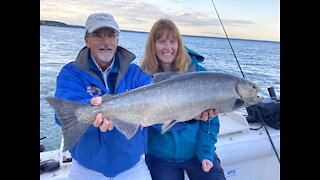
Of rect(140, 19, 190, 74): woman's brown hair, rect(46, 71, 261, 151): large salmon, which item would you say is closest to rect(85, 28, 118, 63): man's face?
rect(46, 71, 261, 151): large salmon

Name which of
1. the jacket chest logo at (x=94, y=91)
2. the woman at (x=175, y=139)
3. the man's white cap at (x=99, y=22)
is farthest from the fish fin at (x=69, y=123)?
the woman at (x=175, y=139)

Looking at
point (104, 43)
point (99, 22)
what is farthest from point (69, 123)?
point (99, 22)

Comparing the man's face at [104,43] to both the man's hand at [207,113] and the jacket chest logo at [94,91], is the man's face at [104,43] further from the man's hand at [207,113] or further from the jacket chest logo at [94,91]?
the man's hand at [207,113]

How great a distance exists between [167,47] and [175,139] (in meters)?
0.91

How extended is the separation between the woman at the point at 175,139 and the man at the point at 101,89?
1.06ft

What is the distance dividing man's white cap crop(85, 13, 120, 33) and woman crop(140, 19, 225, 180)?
2.19 feet

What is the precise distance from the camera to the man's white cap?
2453 millimetres

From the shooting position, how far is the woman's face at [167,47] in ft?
10.1

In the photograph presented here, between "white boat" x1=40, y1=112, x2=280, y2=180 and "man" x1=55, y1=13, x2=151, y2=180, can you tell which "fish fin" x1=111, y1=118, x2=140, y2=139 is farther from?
"white boat" x1=40, y1=112, x2=280, y2=180
